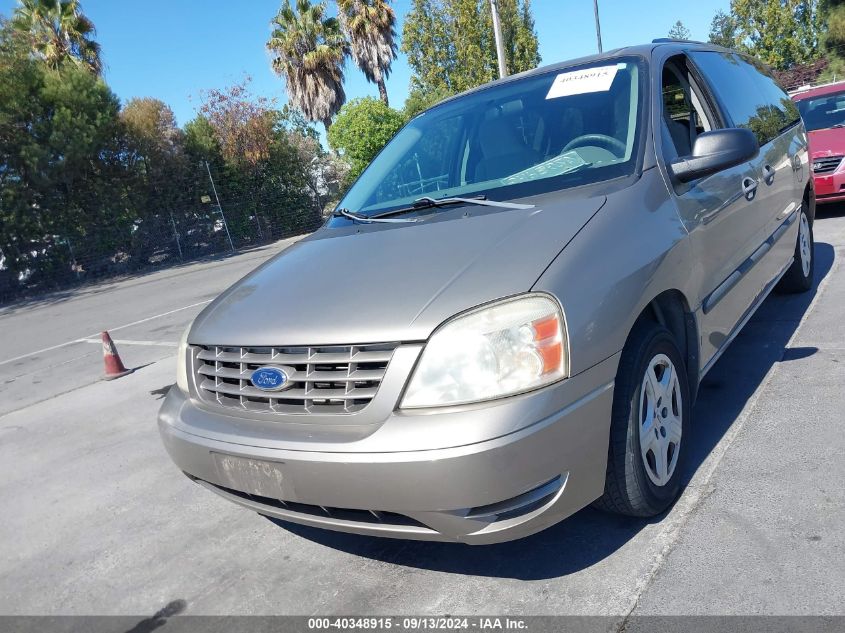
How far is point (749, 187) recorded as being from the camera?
368 centimetres

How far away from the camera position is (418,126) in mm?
4121

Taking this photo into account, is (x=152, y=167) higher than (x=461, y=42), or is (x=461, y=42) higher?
(x=461, y=42)

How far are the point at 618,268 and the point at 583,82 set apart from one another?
4.76 ft

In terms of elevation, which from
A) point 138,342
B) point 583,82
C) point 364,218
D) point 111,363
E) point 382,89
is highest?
point 382,89

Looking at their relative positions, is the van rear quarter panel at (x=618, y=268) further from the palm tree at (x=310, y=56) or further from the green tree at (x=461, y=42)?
the green tree at (x=461, y=42)

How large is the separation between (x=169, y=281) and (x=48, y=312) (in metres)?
2.73

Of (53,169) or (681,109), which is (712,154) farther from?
(53,169)

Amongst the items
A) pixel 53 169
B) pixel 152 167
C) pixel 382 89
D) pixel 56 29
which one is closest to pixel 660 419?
pixel 53 169

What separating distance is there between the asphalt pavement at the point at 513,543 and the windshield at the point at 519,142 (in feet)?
4.72

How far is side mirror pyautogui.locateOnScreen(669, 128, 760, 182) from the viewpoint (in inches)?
115

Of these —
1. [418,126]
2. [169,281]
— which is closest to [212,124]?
[169,281]

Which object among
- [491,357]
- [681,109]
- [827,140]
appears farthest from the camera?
[827,140]

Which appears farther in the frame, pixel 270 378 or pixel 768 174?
pixel 768 174

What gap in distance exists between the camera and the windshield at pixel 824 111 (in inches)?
351
